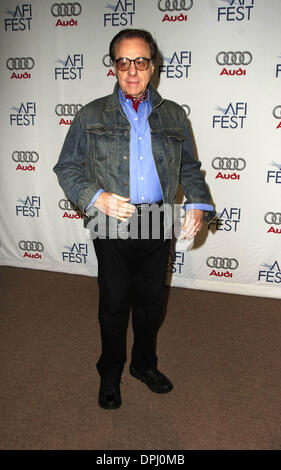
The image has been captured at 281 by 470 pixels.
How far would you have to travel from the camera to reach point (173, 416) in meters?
2.06

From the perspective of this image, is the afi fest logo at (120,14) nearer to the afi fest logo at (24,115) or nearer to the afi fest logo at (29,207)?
the afi fest logo at (24,115)

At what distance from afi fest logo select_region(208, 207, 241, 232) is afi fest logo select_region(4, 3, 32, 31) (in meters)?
2.33

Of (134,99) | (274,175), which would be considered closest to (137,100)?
(134,99)

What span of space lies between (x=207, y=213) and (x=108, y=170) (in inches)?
21.2

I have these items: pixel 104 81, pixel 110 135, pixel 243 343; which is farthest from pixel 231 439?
pixel 104 81

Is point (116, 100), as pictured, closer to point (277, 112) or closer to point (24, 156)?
point (277, 112)

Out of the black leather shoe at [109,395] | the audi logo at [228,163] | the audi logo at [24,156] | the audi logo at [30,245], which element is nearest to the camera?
the black leather shoe at [109,395]

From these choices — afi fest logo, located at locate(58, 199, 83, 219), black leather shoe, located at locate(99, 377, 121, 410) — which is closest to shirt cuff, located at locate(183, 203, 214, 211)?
black leather shoe, located at locate(99, 377, 121, 410)

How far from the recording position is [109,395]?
82.9 inches

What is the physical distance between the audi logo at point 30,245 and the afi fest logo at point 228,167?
6.17ft

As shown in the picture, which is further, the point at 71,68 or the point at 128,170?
the point at 71,68

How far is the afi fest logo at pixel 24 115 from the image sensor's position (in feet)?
11.6

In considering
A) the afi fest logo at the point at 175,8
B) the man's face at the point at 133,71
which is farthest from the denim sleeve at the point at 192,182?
the afi fest logo at the point at 175,8

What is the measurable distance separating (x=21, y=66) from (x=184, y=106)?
1516 millimetres
